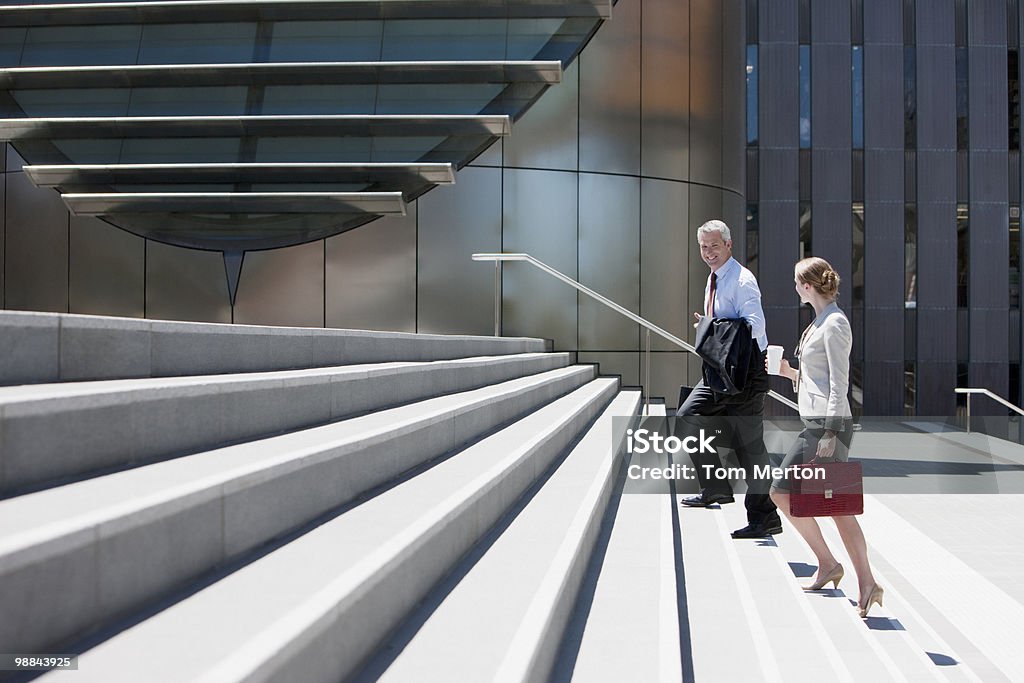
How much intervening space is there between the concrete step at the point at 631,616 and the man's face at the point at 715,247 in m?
1.75

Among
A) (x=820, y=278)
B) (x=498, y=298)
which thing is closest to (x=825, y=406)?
(x=820, y=278)

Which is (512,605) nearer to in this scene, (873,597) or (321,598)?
(321,598)

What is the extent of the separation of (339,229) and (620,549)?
857cm

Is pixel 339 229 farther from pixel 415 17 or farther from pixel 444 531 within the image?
pixel 444 531

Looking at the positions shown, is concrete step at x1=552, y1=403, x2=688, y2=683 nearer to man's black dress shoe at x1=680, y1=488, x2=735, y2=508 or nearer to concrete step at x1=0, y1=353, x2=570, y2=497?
man's black dress shoe at x1=680, y1=488, x2=735, y2=508

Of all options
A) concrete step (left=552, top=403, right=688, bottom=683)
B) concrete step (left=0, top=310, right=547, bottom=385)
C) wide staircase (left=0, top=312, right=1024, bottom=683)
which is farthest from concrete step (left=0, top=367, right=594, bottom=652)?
concrete step (left=552, top=403, right=688, bottom=683)

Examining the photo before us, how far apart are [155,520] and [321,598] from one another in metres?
0.46

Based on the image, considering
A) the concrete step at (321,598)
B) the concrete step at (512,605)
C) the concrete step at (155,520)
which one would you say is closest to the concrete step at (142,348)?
the concrete step at (155,520)

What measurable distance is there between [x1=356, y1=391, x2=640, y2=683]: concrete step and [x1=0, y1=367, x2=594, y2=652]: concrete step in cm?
57

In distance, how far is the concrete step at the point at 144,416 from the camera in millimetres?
2219

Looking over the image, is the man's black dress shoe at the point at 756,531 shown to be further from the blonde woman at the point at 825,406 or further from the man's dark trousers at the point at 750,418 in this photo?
the blonde woman at the point at 825,406

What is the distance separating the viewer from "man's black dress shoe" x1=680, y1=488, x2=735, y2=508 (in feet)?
20.8

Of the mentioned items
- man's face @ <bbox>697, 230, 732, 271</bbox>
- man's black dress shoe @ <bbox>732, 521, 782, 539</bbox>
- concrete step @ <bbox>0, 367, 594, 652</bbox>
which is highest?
man's face @ <bbox>697, 230, 732, 271</bbox>

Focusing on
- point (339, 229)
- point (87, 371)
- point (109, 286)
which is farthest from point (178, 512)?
point (109, 286)
